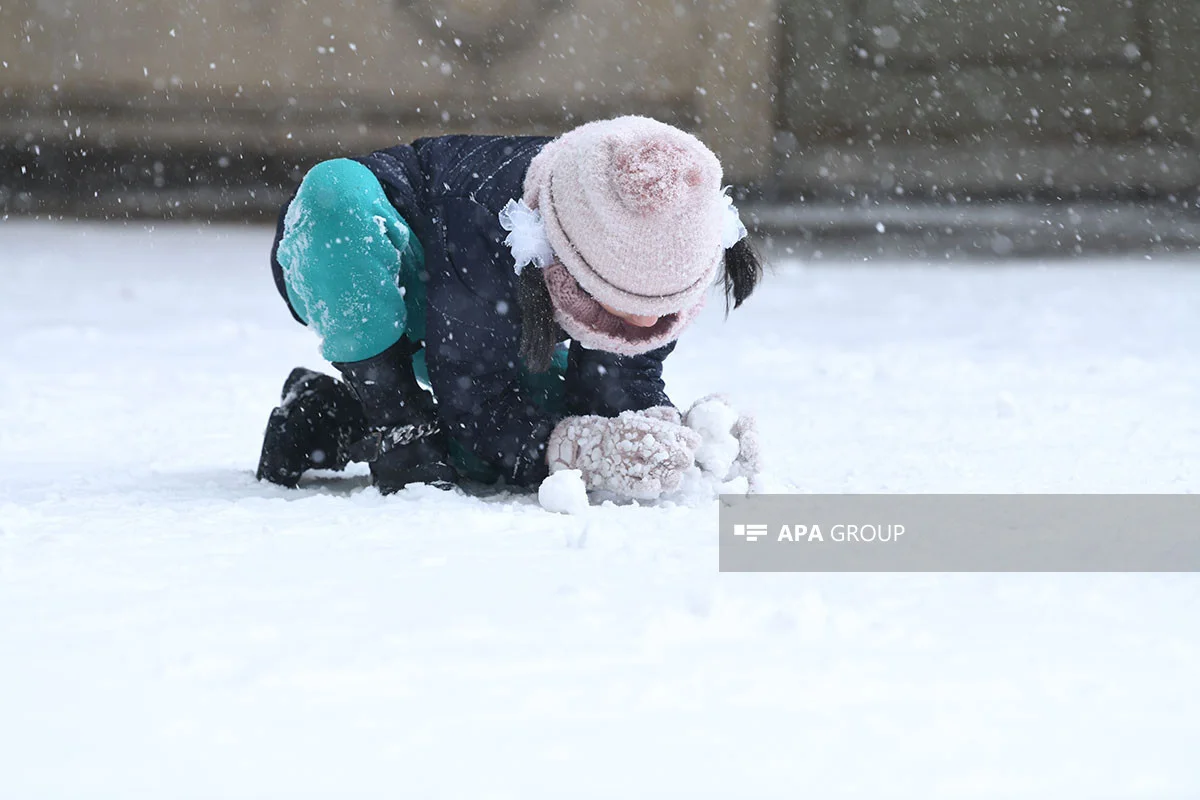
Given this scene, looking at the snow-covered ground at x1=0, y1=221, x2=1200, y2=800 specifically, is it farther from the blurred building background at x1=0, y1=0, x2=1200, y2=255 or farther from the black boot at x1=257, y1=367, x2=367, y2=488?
the blurred building background at x1=0, y1=0, x2=1200, y2=255

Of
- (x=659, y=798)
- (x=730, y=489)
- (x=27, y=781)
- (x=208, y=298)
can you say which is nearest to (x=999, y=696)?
(x=659, y=798)

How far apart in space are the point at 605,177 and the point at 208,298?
2.54 meters

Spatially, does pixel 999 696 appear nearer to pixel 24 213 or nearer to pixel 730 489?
pixel 730 489

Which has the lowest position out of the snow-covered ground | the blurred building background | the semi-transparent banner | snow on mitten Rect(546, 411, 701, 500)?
the snow-covered ground

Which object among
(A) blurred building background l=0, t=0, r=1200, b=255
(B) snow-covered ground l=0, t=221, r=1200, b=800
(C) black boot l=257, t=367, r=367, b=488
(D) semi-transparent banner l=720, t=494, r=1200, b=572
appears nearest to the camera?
(B) snow-covered ground l=0, t=221, r=1200, b=800

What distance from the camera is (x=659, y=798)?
656 mm

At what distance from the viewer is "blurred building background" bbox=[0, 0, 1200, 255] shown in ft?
15.1

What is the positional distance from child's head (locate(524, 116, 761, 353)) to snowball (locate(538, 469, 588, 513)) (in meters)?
0.13

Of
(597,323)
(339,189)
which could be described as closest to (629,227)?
(597,323)

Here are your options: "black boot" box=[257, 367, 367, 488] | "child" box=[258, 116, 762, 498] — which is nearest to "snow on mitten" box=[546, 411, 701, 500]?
"child" box=[258, 116, 762, 498]

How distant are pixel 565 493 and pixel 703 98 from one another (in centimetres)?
366

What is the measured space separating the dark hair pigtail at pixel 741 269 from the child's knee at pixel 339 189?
347 millimetres

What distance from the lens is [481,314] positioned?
1.29 metres

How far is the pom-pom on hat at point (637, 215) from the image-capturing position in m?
1.16
